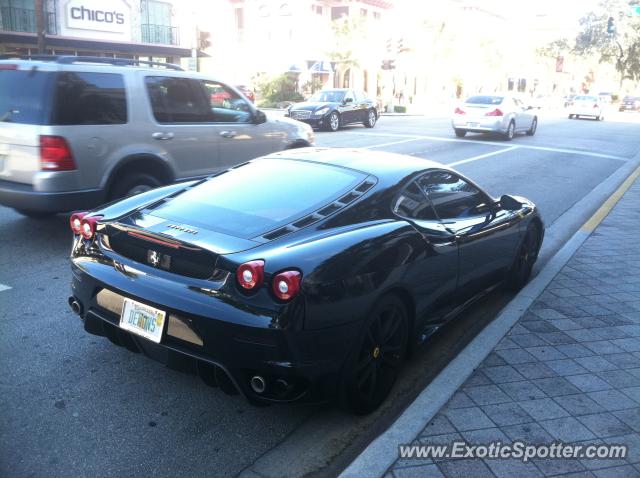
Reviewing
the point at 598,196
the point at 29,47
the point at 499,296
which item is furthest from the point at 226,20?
the point at 499,296

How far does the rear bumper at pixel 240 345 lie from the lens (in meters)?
2.93

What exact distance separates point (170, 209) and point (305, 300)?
4.05 ft

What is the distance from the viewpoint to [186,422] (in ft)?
10.8

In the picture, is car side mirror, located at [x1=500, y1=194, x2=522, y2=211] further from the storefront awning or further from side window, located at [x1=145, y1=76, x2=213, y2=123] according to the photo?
the storefront awning

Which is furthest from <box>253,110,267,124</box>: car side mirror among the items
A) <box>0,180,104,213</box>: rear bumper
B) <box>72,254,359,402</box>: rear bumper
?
<box>72,254,359,402</box>: rear bumper

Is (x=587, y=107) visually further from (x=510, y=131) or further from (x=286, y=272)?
(x=286, y=272)

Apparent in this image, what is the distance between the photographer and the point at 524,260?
18.2ft

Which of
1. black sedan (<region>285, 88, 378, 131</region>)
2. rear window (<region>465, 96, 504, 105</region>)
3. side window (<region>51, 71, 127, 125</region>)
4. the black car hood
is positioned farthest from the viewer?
the black car hood

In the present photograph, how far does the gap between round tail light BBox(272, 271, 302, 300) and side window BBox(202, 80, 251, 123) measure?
16.9ft

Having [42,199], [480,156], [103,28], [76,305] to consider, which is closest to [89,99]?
[42,199]

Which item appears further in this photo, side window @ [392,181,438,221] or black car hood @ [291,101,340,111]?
black car hood @ [291,101,340,111]

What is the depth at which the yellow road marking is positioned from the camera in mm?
8359

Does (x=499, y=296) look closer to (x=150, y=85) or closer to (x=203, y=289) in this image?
(x=203, y=289)

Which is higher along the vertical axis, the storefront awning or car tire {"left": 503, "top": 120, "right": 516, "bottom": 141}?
the storefront awning
